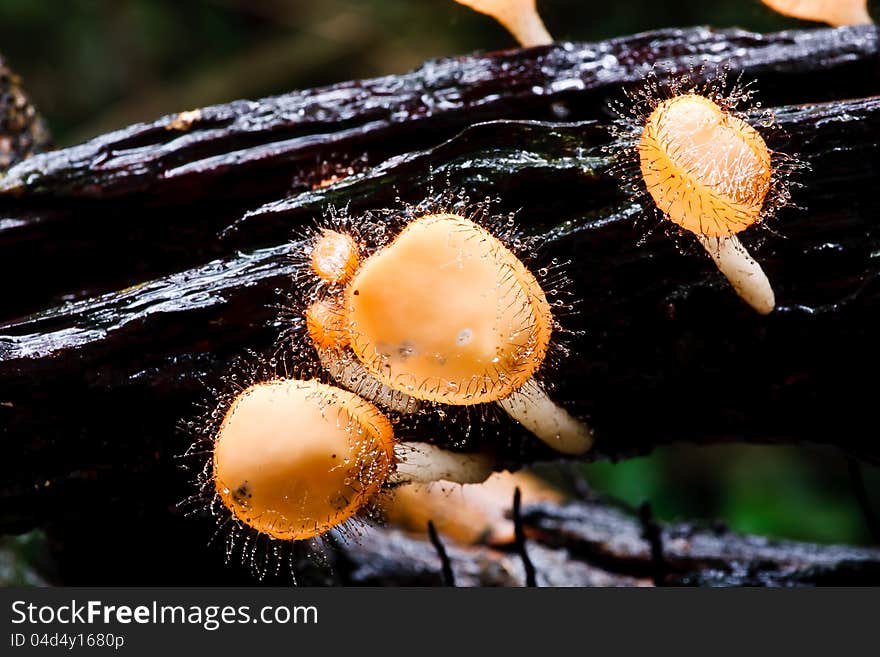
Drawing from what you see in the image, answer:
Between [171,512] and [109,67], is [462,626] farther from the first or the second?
[109,67]

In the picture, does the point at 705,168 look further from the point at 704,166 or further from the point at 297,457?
the point at 297,457

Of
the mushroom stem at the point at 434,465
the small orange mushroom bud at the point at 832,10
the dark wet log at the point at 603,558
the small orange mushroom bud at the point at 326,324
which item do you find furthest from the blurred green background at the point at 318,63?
the small orange mushroom bud at the point at 326,324

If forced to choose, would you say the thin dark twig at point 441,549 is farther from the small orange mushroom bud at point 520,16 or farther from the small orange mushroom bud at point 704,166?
the small orange mushroom bud at point 520,16

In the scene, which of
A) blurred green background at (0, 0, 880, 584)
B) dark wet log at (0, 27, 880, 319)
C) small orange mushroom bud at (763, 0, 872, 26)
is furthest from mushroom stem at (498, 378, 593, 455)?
blurred green background at (0, 0, 880, 584)

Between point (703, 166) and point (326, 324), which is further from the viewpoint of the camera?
point (326, 324)

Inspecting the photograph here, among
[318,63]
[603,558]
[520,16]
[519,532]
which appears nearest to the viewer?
[519,532]

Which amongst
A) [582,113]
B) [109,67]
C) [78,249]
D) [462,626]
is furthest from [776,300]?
[109,67]

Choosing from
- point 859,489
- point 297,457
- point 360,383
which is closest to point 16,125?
point 360,383
